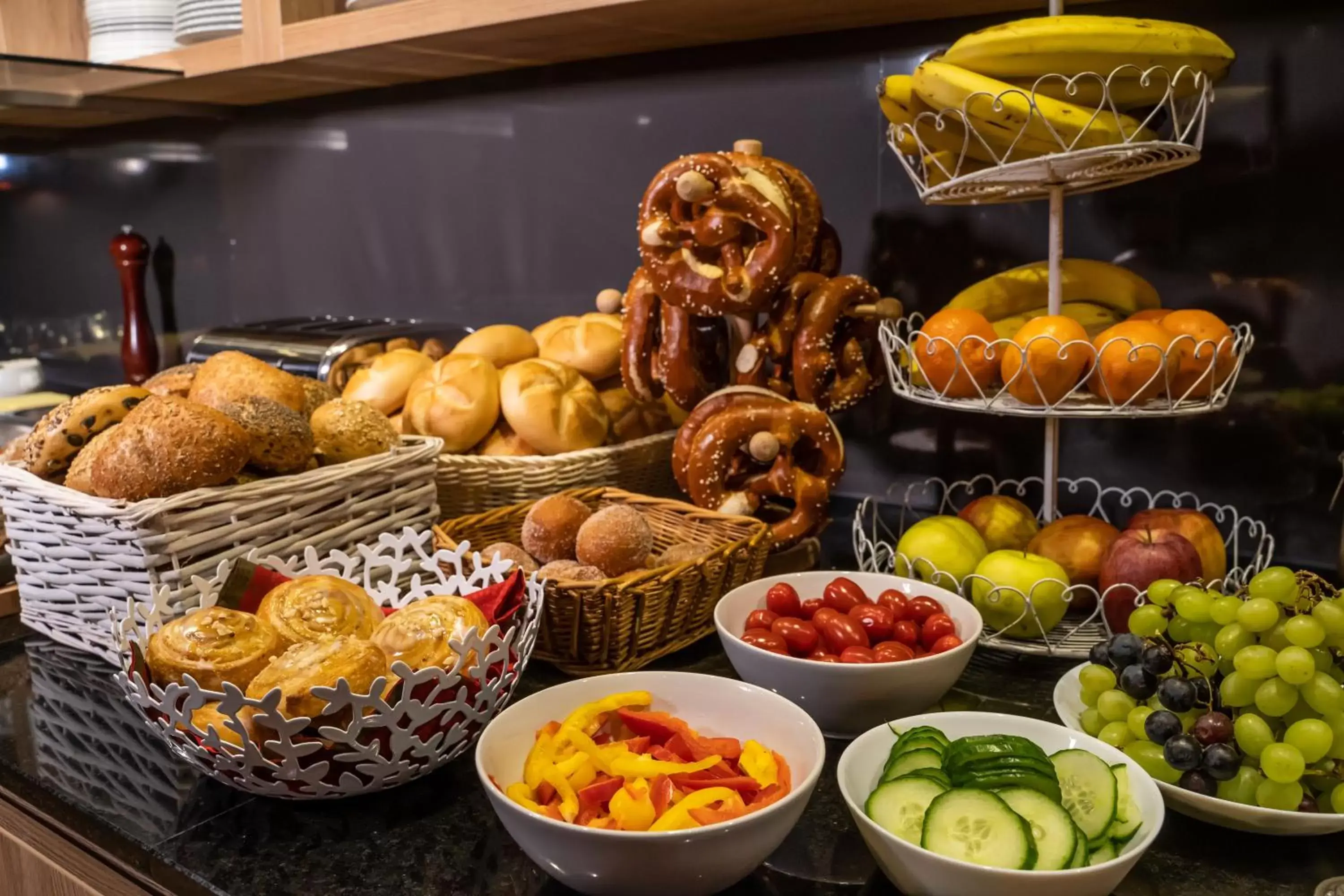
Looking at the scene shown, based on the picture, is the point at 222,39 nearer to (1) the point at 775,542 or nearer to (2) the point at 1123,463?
(1) the point at 775,542

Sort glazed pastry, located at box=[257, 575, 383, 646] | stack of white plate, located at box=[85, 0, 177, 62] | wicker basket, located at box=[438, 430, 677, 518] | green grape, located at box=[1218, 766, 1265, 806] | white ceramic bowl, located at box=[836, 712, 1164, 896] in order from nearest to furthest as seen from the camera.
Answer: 1. white ceramic bowl, located at box=[836, 712, 1164, 896]
2. green grape, located at box=[1218, 766, 1265, 806]
3. glazed pastry, located at box=[257, 575, 383, 646]
4. wicker basket, located at box=[438, 430, 677, 518]
5. stack of white plate, located at box=[85, 0, 177, 62]

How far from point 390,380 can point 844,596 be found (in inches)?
26.7

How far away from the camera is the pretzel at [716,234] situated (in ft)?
3.66

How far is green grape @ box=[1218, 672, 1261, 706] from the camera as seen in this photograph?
677 millimetres

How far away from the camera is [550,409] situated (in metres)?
1.20

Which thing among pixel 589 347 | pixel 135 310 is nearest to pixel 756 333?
pixel 589 347

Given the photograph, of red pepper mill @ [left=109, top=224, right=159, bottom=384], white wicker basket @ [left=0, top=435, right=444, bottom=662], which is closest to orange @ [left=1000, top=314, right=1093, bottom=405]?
white wicker basket @ [left=0, top=435, right=444, bottom=662]

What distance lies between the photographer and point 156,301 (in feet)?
7.39

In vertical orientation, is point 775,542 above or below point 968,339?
below

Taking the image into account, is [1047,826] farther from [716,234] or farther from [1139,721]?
[716,234]

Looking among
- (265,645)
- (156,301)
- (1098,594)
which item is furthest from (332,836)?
(156,301)

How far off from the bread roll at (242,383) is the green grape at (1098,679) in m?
0.79

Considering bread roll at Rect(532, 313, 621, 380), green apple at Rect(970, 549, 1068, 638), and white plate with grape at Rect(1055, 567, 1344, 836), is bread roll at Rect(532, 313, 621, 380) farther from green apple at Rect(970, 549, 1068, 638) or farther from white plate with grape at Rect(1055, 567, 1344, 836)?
white plate with grape at Rect(1055, 567, 1344, 836)

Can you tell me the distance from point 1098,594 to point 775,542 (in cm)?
33
